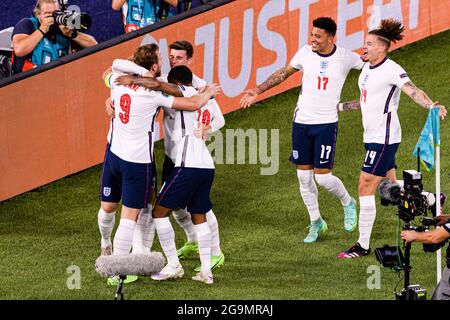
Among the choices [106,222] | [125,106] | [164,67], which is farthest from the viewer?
[164,67]

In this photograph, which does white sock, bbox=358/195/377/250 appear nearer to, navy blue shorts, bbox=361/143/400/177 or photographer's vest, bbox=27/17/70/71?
navy blue shorts, bbox=361/143/400/177

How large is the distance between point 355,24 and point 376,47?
4.91 m

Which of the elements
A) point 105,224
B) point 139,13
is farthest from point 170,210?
point 139,13

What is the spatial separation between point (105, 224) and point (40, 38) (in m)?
3.42

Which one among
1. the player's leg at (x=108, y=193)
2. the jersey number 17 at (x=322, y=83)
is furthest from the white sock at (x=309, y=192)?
the player's leg at (x=108, y=193)

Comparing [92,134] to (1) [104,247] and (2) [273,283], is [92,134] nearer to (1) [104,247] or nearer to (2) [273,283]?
(1) [104,247]

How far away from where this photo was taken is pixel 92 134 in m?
16.9

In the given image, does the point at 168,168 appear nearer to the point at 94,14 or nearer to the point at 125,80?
the point at 125,80

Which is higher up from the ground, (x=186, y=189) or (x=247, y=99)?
(x=247, y=99)

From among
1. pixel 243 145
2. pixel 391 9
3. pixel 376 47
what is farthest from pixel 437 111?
pixel 391 9

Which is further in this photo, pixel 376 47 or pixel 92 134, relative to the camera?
pixel 92 134

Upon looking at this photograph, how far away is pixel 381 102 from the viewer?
46.6ft

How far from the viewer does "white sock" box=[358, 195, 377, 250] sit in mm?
14305

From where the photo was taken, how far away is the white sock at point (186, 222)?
14.3m
